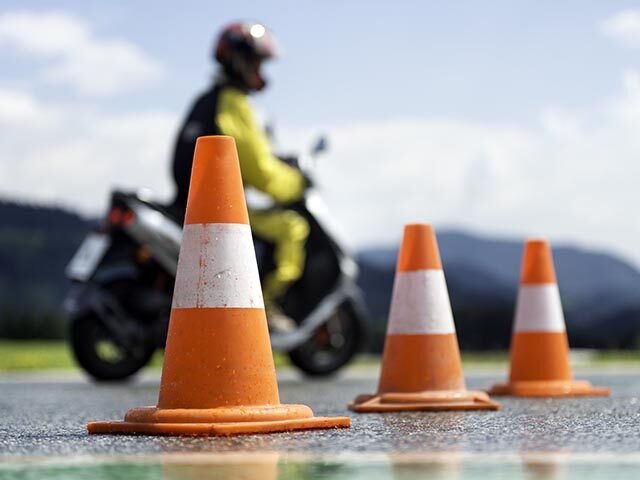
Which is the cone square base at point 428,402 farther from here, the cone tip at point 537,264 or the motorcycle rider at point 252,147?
the motorcycle rider at point 252,147

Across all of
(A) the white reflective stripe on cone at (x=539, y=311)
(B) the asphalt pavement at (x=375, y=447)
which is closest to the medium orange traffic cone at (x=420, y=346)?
(B) the asphalt pavement at (x=375, y=447)

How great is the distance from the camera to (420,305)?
6.84m

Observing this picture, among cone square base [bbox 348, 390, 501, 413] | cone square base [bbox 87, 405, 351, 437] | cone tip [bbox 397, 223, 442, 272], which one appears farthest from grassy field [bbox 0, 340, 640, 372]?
cone square base [bbox 87, 405, 351, 437]

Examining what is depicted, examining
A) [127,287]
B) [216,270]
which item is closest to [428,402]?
[216,270]

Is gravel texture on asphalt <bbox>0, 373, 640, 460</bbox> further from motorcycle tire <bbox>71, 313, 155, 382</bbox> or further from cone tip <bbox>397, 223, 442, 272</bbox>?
motorcycle tire <bbox>71, 313, 155, 382</bbox>

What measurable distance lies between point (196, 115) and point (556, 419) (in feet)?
17.5

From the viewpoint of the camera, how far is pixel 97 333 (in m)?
A: 10.4

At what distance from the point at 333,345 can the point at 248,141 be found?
2.04m

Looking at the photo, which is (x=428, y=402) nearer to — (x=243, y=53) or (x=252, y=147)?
(x=252, y=147)

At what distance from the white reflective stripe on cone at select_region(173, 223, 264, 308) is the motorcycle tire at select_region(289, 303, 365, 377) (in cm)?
585

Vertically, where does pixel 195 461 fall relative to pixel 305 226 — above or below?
below

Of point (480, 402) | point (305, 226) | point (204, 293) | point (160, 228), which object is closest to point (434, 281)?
point (480, 402)

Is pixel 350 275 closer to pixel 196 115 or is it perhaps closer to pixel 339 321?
pixel 339 321

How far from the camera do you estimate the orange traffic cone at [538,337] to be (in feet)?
26.7
